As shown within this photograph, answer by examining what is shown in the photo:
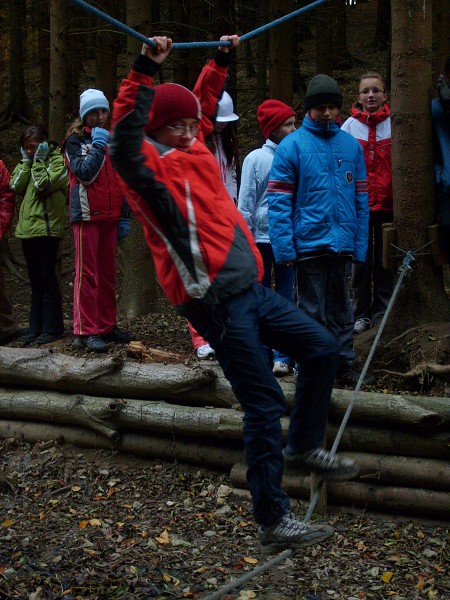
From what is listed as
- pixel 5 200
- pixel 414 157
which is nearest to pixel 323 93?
pixel 414 157

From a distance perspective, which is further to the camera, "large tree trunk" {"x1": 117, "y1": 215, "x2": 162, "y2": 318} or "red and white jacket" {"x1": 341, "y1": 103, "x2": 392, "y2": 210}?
"large tree trunk" {"x1": 117, "y1": 215, "x2": 162, "y2": 318}

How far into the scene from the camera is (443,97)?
6.41 metres

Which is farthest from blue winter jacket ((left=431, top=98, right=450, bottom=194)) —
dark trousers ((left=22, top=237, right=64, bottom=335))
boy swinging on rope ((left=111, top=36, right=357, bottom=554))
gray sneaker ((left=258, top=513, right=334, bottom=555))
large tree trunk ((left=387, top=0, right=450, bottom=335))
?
dark trousers ((left=22, top=237, right=64, bottom=335))

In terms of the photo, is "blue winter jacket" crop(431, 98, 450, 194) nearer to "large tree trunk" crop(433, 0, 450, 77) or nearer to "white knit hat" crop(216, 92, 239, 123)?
"white knit hat" crop(216, 92, 239, 123)

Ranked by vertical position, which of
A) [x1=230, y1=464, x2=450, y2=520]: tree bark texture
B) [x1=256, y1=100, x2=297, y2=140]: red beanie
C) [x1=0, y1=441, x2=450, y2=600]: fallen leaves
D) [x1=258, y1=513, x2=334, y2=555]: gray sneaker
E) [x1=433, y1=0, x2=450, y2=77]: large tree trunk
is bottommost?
[x1=0, y1=441, x2=450, y2=600]: fallen leaves

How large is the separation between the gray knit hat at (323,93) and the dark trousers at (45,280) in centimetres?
319

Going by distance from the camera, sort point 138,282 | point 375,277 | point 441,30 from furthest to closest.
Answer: point 441,30, point 138,282, point 375,277

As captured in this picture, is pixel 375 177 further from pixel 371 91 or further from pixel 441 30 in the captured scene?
pixel 441 30

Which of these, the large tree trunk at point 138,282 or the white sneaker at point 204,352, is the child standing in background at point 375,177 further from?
the large tree trunk at point 138,282

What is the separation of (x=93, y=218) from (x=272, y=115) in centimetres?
181

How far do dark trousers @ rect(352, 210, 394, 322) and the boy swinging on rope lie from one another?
304 centimetres

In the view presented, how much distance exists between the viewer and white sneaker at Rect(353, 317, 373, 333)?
23.4 ft

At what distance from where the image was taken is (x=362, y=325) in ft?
23.5

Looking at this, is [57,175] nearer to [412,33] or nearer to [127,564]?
[412,33]
